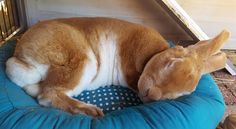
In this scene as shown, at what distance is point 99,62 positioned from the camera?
4.63 feet

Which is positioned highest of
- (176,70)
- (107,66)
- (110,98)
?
(176,70)

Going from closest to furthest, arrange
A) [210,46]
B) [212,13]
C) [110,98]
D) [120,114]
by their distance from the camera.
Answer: [120,114] < [210,46] < [110,98] < [212,13]

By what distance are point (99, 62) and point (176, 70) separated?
1.30 ft

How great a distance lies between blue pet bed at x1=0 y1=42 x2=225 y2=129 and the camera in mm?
1072

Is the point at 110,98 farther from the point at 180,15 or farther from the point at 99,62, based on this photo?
the point at 180,15

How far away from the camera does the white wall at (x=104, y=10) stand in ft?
7.33

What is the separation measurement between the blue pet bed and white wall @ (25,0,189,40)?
1.01 meters

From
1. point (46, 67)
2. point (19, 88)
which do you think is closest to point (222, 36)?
point (46, 67)

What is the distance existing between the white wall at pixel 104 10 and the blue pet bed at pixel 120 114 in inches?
39.7

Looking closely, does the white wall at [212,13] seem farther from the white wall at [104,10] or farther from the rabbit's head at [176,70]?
the rabbit's head at [176,70]

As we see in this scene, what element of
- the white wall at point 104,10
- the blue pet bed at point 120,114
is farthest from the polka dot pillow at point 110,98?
the white wall at point 104,10

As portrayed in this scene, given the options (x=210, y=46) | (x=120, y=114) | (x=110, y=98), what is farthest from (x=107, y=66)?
(x=210, y=46)

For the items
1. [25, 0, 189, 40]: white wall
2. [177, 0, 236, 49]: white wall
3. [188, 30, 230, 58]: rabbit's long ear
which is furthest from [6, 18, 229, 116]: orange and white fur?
[177, 0, 236, 49]: white wall

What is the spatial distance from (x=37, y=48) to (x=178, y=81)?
60 centimetres
